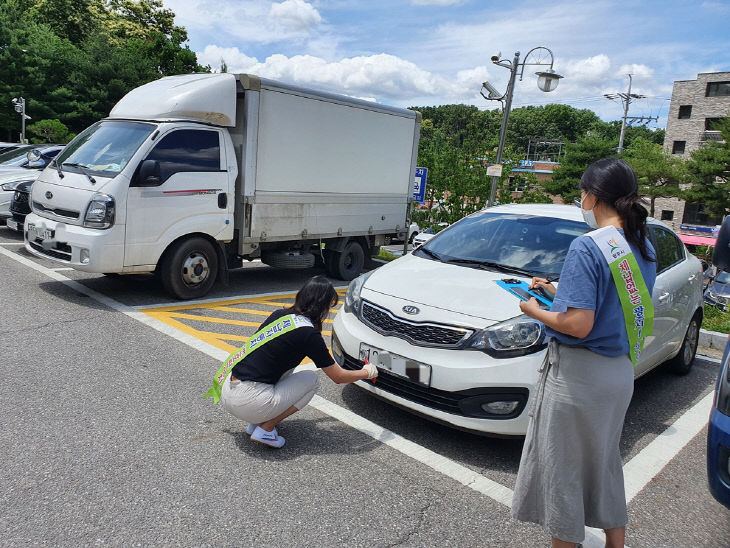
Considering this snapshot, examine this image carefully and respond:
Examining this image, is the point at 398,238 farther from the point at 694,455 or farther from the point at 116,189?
the point at 694,455

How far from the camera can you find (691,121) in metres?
50.8

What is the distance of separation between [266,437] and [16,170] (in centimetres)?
1028

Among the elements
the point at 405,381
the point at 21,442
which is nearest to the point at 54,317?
the point at 21,442

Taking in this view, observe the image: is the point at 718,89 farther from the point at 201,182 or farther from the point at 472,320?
the point at 472,320

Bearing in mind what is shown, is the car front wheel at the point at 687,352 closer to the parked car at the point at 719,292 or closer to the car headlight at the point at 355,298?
the car headlight at the point at 355,298

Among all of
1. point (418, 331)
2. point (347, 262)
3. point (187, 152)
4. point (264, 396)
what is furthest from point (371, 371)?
point (347, 262)

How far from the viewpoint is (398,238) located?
424 inches

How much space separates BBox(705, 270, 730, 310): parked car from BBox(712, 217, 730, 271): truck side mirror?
7177 mm

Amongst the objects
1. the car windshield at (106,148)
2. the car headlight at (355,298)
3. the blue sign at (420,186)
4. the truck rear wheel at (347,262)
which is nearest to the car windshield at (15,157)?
the car windshield at (106,148)

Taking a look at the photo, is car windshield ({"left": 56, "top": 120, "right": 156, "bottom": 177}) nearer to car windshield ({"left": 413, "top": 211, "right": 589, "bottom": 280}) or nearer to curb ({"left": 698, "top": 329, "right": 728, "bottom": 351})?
car windshield ({"left": 413, "top": 211, "right": 589, "bottom": 280})

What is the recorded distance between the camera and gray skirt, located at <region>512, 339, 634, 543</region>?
7.57 feet

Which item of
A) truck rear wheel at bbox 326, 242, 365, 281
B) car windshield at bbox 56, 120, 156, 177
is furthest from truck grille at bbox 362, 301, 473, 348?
truck rear wheel at bbox 326, 242, 365, 281

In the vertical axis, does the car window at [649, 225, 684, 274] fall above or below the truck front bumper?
above

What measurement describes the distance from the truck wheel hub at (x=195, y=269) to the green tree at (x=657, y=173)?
35.8 metres
